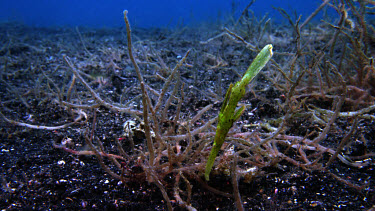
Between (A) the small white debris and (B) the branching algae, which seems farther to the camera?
(A) the small white debris

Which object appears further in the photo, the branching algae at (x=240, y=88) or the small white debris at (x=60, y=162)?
the small white debris at (x=60, y=162)

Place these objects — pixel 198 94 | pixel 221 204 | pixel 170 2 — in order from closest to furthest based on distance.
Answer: pixel 221 204
pixel 198 94
pixel 170 2

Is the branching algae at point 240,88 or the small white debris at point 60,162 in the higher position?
the small white debris at point 60,162

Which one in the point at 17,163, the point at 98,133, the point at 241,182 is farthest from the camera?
the point at 98,133

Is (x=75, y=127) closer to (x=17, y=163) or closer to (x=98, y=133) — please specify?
(x=98, y=133)

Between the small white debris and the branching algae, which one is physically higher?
the small white debris

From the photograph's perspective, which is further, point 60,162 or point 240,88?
point 60,162

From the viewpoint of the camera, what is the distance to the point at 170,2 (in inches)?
4038

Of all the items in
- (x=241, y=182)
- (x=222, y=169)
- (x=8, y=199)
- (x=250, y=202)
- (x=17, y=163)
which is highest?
(x=17, y=163)

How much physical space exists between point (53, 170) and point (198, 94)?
191 cm

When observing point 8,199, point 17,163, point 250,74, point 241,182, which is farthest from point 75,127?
point 250,74

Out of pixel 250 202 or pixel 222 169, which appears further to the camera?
pixel 222 169

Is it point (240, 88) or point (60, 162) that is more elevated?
point (60, 162)

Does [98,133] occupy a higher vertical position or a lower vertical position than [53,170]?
higher
